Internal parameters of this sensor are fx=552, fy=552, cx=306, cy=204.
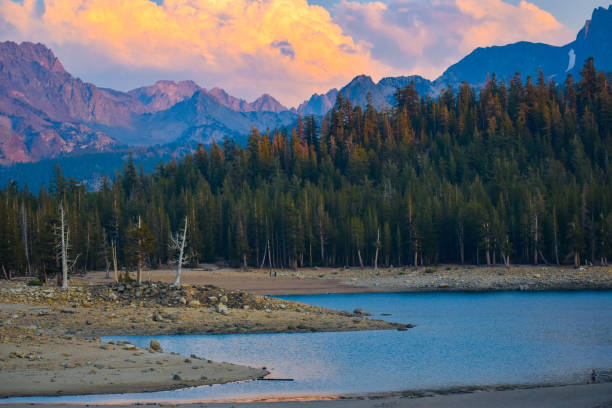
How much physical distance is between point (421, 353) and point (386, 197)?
74257mm

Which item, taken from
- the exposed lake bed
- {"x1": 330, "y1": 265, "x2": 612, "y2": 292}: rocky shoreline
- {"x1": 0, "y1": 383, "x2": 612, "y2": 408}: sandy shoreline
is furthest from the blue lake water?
{"x1": 330, "y1": 265, "x2": 612, "y2": 292}: rocky shoreline

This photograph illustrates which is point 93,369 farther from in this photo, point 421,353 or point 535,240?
point 535,240

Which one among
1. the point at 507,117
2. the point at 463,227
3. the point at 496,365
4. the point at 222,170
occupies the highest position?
the point at 507,117

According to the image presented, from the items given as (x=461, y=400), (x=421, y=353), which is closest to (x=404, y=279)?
(x=421, y=353)

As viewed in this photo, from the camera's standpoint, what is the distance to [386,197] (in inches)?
4085

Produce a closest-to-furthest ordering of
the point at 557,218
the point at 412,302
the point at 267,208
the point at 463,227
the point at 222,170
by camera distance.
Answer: the point at 412,302 < the point at 557,218 < the point at 463,227 < the point at 267,208 < the point at 222,170

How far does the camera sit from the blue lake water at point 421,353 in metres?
23.2

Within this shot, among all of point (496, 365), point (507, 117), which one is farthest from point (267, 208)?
point (496, 365)

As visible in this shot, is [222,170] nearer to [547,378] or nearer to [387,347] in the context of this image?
[387,347]

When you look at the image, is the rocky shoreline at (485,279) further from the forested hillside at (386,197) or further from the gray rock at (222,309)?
the gray rock at (222,309)

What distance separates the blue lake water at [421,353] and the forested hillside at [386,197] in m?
20.7

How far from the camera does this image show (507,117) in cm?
12475

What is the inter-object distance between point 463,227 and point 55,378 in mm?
76188

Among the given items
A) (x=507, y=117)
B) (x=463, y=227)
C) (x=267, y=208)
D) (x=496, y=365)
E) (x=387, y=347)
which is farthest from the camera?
(x=507, y=117)
